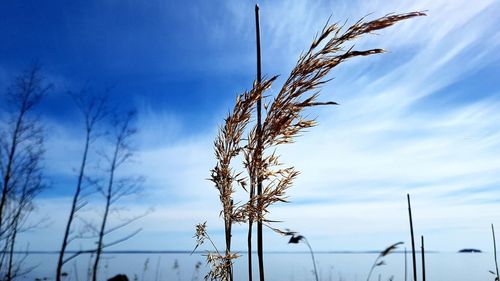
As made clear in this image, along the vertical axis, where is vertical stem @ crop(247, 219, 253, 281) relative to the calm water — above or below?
above

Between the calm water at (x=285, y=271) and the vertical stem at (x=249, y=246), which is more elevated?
the vertical stem at (x=249, y=246)

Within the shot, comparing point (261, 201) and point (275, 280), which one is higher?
point (261, 201)

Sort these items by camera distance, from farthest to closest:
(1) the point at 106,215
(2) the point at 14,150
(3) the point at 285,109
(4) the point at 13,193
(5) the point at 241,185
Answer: (1) the point at 106,215
(2) the point at 14,150
(4) the point at 13,193
(5) the point at 241,185
(3) the point at 285,109

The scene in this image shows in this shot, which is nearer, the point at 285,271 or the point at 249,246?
the point at 249,246

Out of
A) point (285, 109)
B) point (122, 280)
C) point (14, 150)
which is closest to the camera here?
point (285, 109)

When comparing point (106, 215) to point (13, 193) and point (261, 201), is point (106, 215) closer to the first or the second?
point (13, 193)

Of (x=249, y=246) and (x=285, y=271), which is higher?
(x=249, y=246)

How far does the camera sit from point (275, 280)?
4003 centimetres

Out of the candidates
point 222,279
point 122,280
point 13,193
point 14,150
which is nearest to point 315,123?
point 222,279

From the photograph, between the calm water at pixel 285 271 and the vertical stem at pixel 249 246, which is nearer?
the vertical stem at pixel 249 246

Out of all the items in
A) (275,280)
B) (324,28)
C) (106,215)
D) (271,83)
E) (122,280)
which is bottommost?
(275,280)

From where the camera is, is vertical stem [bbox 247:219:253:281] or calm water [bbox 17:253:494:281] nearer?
vertical stem [bbox 247:219:253:281]

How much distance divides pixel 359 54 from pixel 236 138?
0.85 metres

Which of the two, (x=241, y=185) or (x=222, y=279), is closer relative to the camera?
(x=222, y=279)
